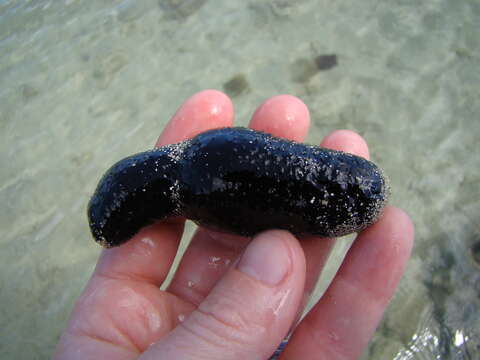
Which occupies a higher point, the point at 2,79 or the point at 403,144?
the point at 2,79

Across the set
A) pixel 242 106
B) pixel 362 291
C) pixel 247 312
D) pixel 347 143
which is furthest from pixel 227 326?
pixel 242 106

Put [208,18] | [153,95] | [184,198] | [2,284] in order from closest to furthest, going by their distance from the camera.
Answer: [184,198], [2,284], [153,95], [208,18]

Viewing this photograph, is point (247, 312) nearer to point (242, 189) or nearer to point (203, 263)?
point (242, 189)

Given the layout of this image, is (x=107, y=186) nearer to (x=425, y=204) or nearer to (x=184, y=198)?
(x=184, y=198)

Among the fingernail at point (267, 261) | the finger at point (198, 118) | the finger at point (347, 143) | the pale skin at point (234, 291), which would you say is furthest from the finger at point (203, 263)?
the fingernail at point (267, 261)

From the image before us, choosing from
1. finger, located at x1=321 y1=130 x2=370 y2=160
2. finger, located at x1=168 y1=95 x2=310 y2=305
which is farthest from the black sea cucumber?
finger, located at x1=321 y1=130 x2=370 y2=160

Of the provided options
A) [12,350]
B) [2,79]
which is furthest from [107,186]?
[2,79]

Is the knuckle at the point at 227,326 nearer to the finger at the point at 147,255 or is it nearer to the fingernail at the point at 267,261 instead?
the fingernail at the point at 267,261
